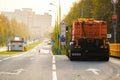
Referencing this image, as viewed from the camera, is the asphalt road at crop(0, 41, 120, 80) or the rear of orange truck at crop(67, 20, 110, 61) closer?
the asphalt road at crop(0, 41, 120, 80)

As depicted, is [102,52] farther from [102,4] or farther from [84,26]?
[102,4]

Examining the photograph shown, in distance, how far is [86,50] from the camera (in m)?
25.7

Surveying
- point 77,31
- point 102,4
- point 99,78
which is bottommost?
point 99,78

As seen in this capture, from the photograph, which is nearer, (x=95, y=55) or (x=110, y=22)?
(x=95, y=55)

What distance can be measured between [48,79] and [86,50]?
40.5 ft

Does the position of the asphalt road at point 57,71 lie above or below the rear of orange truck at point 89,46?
below

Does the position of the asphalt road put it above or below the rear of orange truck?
below

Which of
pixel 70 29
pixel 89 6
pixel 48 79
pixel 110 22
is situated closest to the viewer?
pixel 48 79

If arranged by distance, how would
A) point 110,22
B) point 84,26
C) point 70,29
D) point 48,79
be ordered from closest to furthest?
point 48,79 < point 84,26 < point 70,29 < point 110,22

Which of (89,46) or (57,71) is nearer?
(57,71)

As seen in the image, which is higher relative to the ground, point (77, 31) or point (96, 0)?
point (96, 0)

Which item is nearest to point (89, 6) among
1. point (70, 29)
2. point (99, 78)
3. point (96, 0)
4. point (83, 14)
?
point (83, 14)

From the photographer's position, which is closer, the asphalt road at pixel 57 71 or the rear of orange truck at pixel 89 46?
the asphalt road at pixel 57 71

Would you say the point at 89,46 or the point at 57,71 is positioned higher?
the point at 89,46
